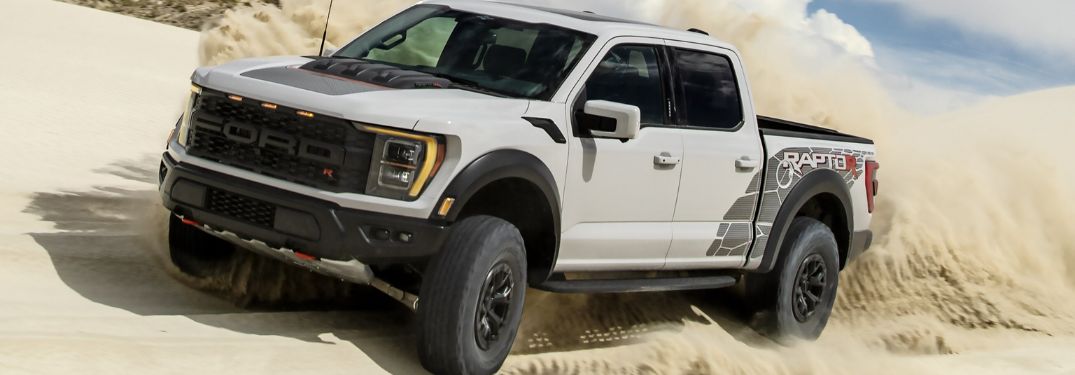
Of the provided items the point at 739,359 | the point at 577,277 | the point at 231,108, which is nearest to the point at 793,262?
the point at 739,359

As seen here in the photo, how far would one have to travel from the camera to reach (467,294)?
229 inches

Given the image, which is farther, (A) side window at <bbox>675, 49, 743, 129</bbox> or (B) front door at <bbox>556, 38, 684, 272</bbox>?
(A) side window at <bbox>675, 49, 743, 129</bbox>

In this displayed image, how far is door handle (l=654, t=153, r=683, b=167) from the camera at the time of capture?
22.6 feet

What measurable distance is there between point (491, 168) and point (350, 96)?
2.12ft

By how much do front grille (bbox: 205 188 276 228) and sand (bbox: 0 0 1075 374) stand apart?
0.55 meters

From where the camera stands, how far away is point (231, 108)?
615 cm

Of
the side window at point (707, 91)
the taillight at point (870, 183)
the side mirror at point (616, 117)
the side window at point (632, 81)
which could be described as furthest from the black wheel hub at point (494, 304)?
the taillight at point (870, 183)

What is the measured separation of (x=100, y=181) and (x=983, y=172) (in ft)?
24.4

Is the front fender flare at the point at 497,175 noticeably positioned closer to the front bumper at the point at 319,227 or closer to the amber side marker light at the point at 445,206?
the amber side marker light at the point at 445,206

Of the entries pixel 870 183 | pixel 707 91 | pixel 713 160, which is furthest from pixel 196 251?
pixel 870 183

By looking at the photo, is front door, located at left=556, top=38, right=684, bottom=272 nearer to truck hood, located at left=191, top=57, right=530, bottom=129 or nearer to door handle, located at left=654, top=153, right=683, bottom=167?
door handle, located at left=654, top=153, right=683, bottom=167

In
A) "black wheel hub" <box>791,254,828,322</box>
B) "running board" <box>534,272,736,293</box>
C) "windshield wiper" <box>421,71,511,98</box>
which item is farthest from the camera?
"black wheel hub" <box>791,254,828,322</box>

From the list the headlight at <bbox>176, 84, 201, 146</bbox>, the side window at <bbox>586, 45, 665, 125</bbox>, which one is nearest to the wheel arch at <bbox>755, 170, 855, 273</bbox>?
the side window at <bbox>586, 45, 665, 125</bbox>

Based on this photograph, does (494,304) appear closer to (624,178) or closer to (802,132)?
(624,178)
